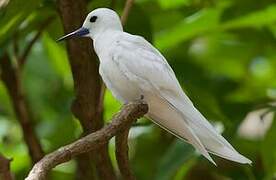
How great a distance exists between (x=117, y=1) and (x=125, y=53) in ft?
1.36

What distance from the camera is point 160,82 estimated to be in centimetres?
99

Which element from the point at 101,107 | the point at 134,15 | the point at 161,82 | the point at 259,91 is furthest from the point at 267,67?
the point at 161,82

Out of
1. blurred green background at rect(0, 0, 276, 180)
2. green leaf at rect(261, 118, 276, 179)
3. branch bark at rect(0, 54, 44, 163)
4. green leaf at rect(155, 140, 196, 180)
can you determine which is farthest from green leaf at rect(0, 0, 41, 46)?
green leaf at rect(261, 118, 276, 179)

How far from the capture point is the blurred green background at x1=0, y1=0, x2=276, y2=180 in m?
1.34

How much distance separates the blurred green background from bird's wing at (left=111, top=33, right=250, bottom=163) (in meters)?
0.25

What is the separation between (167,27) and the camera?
1593 mm

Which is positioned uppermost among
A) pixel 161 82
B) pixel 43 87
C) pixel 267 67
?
pixel 161 82

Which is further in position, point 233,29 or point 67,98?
point 67,98

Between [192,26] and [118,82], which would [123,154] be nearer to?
[118,82]

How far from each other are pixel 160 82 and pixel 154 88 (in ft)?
0.04

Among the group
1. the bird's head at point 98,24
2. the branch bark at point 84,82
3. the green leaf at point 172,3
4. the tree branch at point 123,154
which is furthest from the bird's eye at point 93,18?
the green leaf at point 172,3

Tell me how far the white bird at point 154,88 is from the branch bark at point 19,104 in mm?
345

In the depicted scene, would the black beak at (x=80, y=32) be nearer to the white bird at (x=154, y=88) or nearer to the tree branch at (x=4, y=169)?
the white bird at (x=154, y=88)

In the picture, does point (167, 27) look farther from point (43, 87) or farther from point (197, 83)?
point (43, 87)
